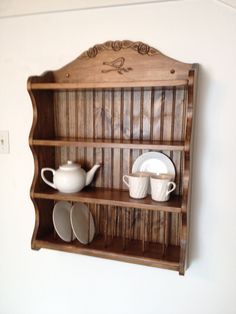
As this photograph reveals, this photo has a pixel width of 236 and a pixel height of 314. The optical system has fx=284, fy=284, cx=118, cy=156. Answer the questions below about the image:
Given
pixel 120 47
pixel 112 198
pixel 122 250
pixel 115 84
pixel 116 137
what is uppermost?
pixel 120 47

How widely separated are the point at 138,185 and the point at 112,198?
4.3 inches

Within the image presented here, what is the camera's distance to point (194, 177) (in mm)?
1027

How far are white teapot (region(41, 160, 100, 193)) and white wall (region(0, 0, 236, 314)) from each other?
23cm

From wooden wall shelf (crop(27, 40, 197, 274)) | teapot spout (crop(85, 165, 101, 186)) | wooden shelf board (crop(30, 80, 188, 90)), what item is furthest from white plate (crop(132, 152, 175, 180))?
wooden shelf board (crop(30, 80, 188, 90))

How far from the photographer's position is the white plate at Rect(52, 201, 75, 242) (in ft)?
3.62

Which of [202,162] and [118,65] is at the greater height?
[118,65]

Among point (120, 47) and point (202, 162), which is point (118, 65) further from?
point (202, 162)

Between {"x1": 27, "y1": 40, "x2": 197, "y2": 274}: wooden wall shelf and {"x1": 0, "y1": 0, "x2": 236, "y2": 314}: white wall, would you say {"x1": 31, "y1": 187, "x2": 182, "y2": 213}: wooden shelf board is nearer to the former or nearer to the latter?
{"x1": 27, "y1": 40, "x2": 197, "y2": 274}: wooden wall shelf

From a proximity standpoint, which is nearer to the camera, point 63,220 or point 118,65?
point 118,65


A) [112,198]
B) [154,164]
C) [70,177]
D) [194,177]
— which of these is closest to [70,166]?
[70,177]

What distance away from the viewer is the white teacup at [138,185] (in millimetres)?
986
